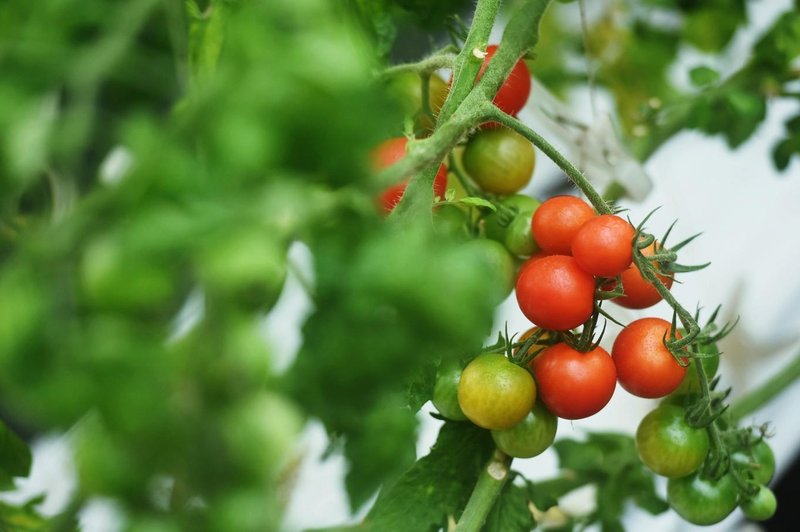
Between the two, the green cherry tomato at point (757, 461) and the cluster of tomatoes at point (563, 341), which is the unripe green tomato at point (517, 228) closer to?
the cluster of tomatoes at point (563, 341)

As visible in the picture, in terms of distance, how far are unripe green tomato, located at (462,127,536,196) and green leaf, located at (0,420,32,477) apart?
329 millimetres

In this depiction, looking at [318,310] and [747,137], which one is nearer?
[318,310]

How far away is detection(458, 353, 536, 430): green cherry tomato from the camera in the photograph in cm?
47

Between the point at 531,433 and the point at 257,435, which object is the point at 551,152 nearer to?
the point at 531,433

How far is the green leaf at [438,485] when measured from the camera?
20.7 inches

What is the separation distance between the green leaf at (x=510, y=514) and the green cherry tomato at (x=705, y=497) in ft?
0.34

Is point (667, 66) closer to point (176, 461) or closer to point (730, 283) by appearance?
point (730, 283)

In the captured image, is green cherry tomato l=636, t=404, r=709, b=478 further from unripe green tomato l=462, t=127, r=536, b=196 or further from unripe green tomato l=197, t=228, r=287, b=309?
unripe green tomato l=197, t=228, r=287, b=309

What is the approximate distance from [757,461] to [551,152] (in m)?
0.30

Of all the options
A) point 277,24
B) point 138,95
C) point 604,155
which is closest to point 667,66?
point 604,155

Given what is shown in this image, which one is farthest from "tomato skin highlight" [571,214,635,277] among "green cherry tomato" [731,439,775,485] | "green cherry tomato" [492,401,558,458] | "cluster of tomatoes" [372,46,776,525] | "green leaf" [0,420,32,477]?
"green leaf" [0,420,32,477]

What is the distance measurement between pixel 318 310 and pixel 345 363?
19 millimetres

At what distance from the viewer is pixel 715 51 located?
1003 millimetres

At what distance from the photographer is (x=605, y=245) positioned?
1.38 feet
